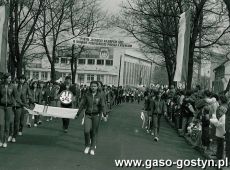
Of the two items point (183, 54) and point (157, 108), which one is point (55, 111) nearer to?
point (157, 108)

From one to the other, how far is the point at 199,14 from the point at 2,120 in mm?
14645

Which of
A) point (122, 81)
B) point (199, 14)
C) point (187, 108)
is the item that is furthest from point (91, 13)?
point (122, 81)

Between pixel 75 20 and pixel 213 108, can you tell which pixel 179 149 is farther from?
pixel 75 20

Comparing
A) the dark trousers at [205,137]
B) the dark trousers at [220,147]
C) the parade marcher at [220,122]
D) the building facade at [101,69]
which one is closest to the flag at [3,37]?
the dark trousers at [205,137]

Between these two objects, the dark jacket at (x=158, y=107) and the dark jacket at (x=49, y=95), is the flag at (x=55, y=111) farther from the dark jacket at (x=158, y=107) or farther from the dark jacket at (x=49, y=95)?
the dark jacket at (x=49, y=95)

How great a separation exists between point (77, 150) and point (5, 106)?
2.02m

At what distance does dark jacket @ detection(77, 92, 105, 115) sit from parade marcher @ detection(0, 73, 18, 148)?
1754mm

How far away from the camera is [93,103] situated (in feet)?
40.7

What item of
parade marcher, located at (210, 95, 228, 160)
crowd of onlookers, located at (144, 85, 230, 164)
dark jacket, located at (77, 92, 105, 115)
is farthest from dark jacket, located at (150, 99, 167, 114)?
parade marcher, located at (210, 95, 228, 160)

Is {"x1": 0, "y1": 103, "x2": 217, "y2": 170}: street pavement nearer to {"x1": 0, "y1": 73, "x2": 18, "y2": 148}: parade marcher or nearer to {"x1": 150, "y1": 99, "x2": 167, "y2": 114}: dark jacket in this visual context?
{"x1": 0, "y1": 73, "x2": 18, "y2": 148}: parade marcher

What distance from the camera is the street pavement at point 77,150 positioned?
406 inches

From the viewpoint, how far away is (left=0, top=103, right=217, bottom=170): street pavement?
10.3 metres

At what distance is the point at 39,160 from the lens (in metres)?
10.7

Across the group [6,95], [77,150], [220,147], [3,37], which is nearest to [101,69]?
[3,37]
